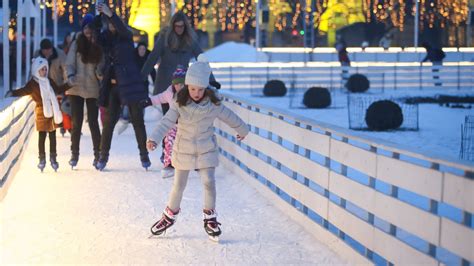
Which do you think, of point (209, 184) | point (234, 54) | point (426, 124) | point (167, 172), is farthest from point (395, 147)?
point (234, 54)

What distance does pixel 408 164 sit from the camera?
6.80 metres

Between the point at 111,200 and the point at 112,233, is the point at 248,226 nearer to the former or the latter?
the point at 112,233

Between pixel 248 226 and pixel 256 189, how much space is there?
2375mm

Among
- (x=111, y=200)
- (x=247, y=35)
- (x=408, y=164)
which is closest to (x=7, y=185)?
(x=111, y=200)

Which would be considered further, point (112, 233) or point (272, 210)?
point (272, 210)

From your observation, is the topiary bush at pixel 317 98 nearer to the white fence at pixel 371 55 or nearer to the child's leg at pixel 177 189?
→ the child's leg at pixel 177 189

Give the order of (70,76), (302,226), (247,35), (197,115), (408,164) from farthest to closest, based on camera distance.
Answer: (247,35) → (70,76) → (302,226) → (197,115) → (408,164)

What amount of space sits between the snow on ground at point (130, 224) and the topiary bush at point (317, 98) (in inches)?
667

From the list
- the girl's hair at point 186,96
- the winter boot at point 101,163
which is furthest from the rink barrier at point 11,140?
the girl's hair at point 186,96

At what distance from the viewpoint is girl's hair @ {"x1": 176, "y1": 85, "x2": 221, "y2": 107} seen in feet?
28.0

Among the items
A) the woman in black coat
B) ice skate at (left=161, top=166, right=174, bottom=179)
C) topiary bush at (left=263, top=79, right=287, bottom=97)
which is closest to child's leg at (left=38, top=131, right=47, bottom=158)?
the woman in black coat

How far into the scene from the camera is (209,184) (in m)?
8.79

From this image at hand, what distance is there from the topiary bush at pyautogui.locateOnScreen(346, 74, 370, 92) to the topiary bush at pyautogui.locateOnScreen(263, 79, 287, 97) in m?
2.20

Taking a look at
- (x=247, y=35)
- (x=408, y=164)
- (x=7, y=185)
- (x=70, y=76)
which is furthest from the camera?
(x=247, y=35)
